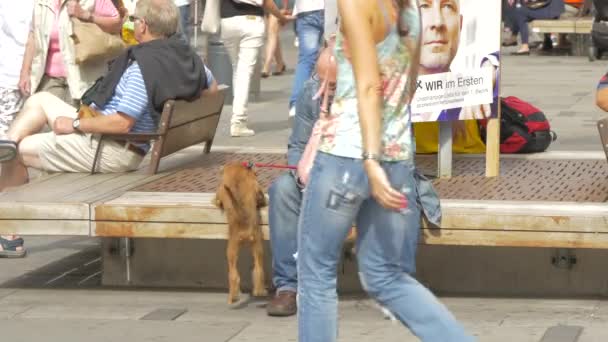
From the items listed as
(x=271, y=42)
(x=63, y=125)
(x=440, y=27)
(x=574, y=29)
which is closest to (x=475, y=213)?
(x=440, y=27)

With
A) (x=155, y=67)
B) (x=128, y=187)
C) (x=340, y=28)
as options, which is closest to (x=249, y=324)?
(x=128, y=187)

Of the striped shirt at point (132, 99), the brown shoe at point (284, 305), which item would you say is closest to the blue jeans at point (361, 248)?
the brown shoe at point (284, 305)

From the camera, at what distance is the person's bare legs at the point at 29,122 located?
8.07m

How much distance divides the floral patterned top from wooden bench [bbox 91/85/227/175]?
9.66ft

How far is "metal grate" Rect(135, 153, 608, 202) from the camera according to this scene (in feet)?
23.2

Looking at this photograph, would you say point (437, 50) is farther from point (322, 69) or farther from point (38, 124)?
point (38, 124)

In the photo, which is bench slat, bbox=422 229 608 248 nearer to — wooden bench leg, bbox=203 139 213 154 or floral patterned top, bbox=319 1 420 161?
floral patterned top, bbox=319 1 420 161

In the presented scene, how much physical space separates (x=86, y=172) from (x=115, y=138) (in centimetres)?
29

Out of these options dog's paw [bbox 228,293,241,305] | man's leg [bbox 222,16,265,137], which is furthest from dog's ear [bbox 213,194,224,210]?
man's leg [bbox 222,16,265,137]

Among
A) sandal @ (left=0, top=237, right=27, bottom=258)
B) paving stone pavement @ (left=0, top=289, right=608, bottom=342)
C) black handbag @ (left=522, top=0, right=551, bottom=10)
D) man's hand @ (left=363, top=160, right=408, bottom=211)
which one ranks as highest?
man's hand @ (left=363, top=160, right=408, bottom=211)

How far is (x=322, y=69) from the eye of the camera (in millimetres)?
6039

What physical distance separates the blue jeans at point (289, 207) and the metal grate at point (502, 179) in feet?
2.52

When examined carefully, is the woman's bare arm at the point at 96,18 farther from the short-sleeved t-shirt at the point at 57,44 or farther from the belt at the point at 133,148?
the belt at the point at 133,148

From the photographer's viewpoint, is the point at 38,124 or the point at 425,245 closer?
the point at 425,245
